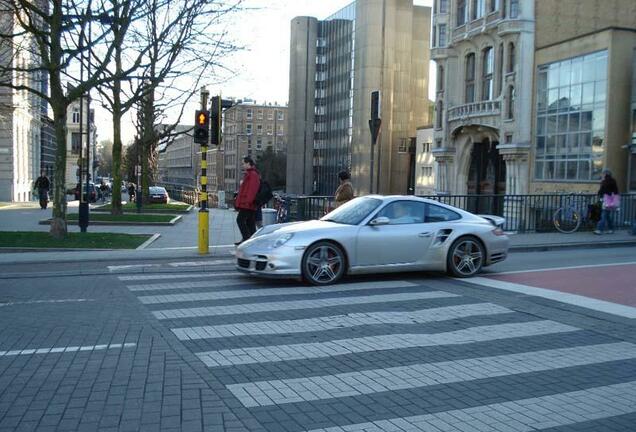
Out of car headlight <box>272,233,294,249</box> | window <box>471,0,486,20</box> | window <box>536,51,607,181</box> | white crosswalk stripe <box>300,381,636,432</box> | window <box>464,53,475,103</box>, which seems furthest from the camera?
window <box>464,53,475,103</box>

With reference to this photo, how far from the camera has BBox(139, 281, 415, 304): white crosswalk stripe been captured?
944 centimetres

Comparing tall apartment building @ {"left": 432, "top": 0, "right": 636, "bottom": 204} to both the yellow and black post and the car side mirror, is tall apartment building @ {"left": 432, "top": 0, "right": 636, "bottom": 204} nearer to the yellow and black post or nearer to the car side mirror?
the yellow and black post

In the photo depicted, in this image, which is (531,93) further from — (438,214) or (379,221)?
(379,221)

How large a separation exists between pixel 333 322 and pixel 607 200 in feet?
43.4

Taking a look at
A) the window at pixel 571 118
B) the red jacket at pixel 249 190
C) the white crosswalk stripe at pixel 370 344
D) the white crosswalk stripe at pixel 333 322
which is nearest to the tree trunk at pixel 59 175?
the red jacket at pixel 249 190

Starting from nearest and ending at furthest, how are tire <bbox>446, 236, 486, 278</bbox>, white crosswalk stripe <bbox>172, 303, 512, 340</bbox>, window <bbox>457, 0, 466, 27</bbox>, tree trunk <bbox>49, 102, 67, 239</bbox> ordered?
white crosswalk stripe <bbox>172, 303, 512, 340</bbox>, tire <bbox>446, 236, 486, 278</bbox>, tree trunk <bbox>49, 102, 67, 239</bbox>, window <bbox>457, 0, 466, 27</bbox>

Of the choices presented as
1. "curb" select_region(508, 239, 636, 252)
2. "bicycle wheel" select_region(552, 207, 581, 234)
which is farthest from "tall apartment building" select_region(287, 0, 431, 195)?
"curb" select_region(508, 239, 636, 252)

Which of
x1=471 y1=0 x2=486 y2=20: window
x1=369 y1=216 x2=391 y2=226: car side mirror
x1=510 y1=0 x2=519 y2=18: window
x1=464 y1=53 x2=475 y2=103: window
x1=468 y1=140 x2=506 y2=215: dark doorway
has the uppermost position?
x1=471 y1=0 x2=486 y2=20: window

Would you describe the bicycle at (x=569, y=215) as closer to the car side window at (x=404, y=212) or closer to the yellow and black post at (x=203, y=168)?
the car side window at (x=404, y=212)

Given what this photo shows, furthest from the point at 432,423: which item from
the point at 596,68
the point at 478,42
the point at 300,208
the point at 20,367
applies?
the point at 478,42

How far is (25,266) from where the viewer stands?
1331 centimetres

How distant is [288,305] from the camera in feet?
29.5

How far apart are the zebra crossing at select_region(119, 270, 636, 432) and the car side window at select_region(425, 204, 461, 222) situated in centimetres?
204

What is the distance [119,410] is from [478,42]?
52.2 meters
